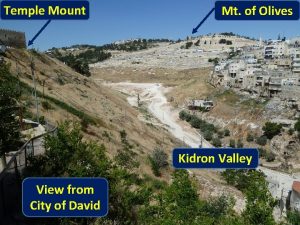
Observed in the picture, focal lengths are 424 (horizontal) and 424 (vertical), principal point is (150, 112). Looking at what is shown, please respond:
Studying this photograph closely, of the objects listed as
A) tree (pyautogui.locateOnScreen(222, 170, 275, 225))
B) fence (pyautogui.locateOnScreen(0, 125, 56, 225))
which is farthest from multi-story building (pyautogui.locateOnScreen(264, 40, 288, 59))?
fence (pyautogui.locateOnScreen(0, 125, 56, 225))

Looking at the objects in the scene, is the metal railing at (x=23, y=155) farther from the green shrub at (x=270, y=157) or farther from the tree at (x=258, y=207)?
the green shrub at (x=270, y=157)

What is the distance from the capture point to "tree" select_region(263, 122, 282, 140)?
7669 centimetres

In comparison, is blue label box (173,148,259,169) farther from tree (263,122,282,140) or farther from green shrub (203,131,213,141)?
green shrub (203,131,213,141)

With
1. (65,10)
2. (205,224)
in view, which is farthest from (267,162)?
(65,10)

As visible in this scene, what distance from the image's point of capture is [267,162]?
68.3m

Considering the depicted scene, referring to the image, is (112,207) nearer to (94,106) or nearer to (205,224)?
(205,224)

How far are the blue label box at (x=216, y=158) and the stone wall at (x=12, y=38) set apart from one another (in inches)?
2221

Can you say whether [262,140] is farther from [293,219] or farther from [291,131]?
[293,219]

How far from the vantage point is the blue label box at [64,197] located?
12.3 m

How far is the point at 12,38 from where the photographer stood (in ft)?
224

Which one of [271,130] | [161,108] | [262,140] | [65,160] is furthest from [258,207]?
[161,108]

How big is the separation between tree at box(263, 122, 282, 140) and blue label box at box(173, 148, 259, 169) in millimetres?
64079

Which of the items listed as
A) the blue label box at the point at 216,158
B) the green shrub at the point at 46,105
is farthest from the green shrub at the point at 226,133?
the blue label box at the point at 216,158

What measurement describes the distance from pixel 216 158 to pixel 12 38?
197 ft
